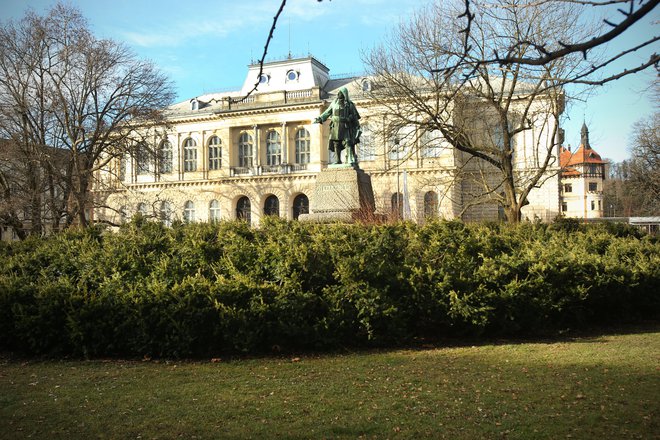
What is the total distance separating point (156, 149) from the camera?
1182 inches

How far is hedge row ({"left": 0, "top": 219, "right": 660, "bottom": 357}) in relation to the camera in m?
7.68

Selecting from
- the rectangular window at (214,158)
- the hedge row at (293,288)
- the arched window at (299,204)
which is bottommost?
the hedge row at (293,288)

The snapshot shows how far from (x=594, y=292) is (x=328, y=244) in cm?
435

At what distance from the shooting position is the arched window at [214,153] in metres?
56.8

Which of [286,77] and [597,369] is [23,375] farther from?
[286,77]

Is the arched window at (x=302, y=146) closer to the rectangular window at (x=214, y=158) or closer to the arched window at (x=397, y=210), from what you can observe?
the rectangular window at (x=214, y=158)

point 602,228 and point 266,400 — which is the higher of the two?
point 602,228

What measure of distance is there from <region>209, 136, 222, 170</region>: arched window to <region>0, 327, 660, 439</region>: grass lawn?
50.1 metres

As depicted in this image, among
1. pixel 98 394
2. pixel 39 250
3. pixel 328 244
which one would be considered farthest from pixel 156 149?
pixel 98 394

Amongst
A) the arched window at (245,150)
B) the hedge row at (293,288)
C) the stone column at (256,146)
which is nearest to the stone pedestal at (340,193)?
the hedge row at (293,288)

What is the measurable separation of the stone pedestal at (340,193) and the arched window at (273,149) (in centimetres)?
3988

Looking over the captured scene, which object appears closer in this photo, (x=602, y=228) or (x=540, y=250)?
(x=540, y=250)

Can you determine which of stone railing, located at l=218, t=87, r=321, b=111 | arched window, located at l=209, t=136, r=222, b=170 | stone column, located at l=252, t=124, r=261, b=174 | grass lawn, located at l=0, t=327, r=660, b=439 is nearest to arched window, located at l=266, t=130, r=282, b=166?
stone column, located at l=252, t=124, r=261, b=174

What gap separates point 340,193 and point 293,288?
7.60m
